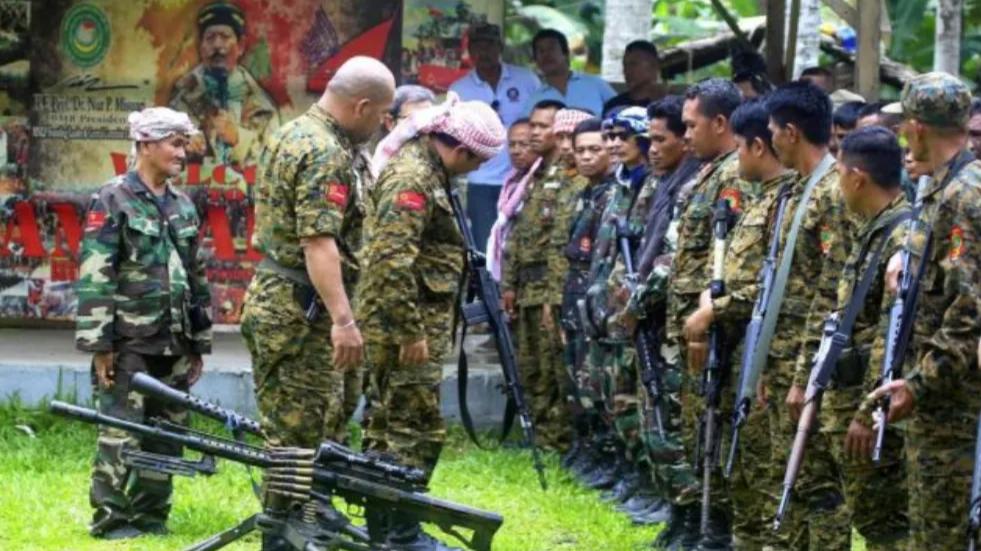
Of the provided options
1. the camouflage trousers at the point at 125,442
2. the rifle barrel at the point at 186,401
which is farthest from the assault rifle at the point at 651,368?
the rifle barrel at the point at 186,401

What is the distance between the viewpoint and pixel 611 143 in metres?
11.9

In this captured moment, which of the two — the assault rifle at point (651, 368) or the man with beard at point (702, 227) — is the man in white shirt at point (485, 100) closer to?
the assault rifle at point (651, 368)

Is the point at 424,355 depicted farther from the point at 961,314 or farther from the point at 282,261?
the point at 961,314

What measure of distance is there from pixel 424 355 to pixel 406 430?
36 centimetres

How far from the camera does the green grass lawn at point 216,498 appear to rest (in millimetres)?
10242

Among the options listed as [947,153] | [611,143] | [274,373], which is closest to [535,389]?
[611,143]

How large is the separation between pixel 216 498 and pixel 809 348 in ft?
14.5

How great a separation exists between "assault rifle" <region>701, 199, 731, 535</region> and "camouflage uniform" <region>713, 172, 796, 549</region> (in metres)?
0.04

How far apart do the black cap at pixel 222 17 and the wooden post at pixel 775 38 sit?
373 centimetres

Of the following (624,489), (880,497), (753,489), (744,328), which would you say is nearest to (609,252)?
(624,489)

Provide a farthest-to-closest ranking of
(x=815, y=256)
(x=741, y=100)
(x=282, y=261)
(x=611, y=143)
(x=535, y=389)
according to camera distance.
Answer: (x=535, y=389)
(x=611, y=143)
(x=741, y=100)
(x=282, y=261)
(x=815, y=256)

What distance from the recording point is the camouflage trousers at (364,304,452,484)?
9.71m

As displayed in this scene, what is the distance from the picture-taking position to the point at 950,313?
683cm

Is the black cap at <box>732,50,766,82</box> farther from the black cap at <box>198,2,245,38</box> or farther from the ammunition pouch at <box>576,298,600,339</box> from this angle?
the black cap at <box>198,2,245,38</box>
